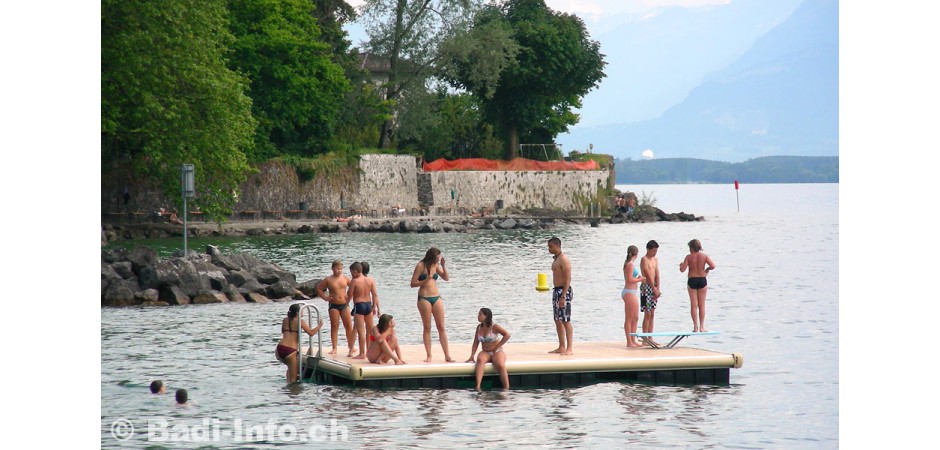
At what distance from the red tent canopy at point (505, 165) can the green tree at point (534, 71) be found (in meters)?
1.99

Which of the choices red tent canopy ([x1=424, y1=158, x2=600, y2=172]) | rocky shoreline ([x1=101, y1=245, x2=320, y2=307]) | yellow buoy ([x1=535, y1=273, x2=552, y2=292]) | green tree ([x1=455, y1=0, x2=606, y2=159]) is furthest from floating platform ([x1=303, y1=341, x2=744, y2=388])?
green tree ([x1=455, y1=0, x2=606, y2=159])

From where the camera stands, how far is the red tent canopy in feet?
261

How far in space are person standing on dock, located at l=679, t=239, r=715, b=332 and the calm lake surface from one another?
1300 millimetres

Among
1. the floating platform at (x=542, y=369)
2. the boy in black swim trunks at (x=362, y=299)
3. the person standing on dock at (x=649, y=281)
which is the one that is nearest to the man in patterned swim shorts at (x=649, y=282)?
the person standing on dock at (x=649, y=281)

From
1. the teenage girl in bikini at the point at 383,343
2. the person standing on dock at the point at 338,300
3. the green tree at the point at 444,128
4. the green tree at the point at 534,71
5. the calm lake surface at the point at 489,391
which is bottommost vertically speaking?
the calm lake surface at the point at 489,391

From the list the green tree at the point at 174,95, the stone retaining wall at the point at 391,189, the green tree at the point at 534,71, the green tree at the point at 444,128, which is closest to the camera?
the green tree at the point at 174,95

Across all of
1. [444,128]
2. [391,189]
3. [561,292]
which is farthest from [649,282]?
[444,128]

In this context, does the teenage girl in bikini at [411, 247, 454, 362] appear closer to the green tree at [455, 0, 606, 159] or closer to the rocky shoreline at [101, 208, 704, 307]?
the rocky shoreline at [101, 208, 704, 307]

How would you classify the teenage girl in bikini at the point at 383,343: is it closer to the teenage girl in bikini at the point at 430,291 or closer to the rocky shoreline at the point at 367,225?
the teenage girl in bikini at the point at 430,291

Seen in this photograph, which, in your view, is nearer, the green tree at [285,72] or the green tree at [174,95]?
the green tree at [174,95]

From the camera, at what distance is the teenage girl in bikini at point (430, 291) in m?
19.0

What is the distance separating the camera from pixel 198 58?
46.5m
